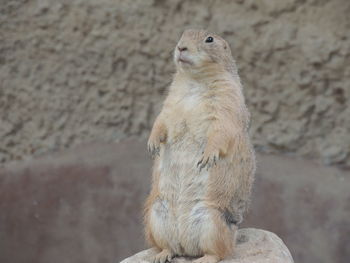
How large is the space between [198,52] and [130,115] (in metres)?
3.33

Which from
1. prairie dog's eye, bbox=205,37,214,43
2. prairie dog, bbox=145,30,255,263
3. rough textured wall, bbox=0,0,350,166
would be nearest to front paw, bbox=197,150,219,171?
prairie dog, bbox=145,30,255,263

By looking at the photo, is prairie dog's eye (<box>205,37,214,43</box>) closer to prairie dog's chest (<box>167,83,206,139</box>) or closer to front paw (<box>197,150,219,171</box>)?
prairie dog's chest (<box>167,83,206,139</box>)

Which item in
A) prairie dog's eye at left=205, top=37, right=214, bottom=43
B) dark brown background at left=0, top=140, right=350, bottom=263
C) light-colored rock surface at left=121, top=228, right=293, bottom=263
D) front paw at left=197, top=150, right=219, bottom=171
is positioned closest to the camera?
front paw at left=197, top=150, right=219, bottom=171

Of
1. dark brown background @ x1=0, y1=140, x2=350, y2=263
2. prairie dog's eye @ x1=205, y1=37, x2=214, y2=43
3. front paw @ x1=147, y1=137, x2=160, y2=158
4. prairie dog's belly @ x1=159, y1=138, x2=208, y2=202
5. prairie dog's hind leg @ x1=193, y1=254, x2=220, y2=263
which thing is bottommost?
dark brown background @ x1=0, y1=140, x2=350, y2=263

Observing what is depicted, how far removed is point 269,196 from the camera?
8445 mm

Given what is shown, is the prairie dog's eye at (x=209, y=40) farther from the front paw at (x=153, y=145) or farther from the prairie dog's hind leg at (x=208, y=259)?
the prairie dog's hind leg at (x=208, y=259)

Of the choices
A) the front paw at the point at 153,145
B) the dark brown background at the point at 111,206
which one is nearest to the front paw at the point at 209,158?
the front paw at the point at 153,145

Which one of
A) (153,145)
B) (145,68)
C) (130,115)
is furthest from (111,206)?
(153,145)

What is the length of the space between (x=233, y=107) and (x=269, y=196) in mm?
3030

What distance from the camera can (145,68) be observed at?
8.78m

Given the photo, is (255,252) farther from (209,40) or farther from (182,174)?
(209,40)

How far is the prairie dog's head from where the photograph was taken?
18.3ft

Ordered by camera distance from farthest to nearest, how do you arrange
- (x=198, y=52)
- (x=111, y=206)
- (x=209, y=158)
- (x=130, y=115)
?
(x=130, y=115), (x=111, y=206), (x=198, y=52), (x=209, y=158)

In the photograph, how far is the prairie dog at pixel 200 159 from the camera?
5.46 m
